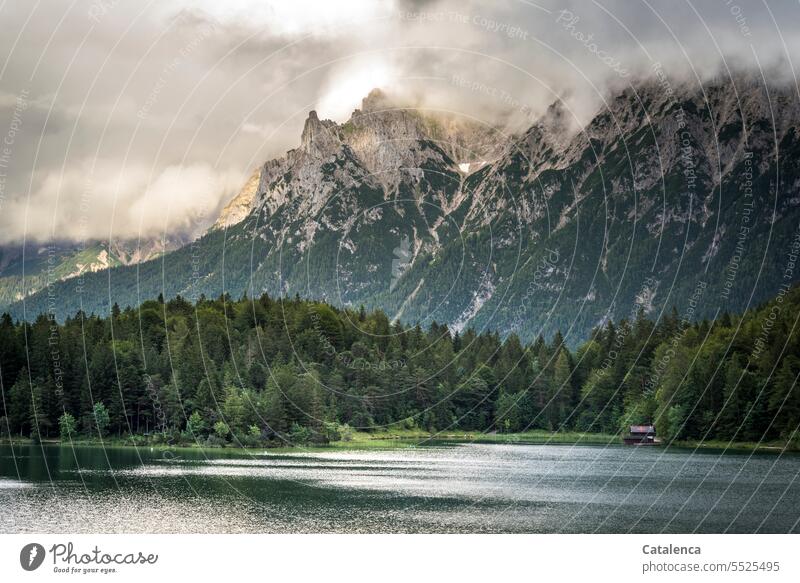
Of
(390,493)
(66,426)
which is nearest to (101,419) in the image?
(66,426)

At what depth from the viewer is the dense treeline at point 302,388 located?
148m

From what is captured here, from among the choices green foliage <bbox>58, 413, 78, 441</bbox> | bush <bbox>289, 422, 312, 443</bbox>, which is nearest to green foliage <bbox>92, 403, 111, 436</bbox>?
green foliage <bbox>58, 413, 78, 441</bbox>

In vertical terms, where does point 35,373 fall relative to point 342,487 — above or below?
above

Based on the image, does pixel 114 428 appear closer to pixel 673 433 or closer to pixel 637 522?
pixel 673 433

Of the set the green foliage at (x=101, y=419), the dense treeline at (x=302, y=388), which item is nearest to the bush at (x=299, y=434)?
the dense treeline at (x=302, y=388)
